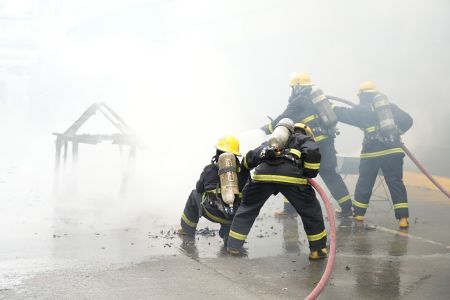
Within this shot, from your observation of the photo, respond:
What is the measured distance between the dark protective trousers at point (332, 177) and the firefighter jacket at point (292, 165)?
6.64 feet

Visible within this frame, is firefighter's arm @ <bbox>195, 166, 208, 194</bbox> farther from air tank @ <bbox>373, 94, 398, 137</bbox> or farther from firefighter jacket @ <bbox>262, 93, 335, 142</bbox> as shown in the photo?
air tank @ <bbox>373, 94, 398, 137</bbox>

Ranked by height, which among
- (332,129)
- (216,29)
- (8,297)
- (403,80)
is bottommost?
(8,297)

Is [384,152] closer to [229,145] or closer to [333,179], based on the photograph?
[333,179]

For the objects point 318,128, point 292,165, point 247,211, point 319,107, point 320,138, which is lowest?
point 247,211

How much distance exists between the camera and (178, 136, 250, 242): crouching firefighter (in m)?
4.97

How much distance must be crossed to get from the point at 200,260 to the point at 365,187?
2.58 meters

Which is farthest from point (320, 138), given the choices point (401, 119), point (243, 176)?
point (243, 176)

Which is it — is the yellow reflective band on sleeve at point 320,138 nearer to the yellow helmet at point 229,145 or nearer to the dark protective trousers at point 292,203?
the yellow helmet at point 229,145

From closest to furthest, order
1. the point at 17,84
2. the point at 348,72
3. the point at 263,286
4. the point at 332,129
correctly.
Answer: the point at 263,286 → the point at 332,129 → the point at 348,72 → the point at 17,84

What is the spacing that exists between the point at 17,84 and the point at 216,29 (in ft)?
41.9

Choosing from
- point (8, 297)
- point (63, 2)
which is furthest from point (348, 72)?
point (63, 2)

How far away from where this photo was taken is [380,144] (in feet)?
21.5

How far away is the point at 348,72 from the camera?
11320mm

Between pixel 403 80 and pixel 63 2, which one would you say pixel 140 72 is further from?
pixel 63 2
